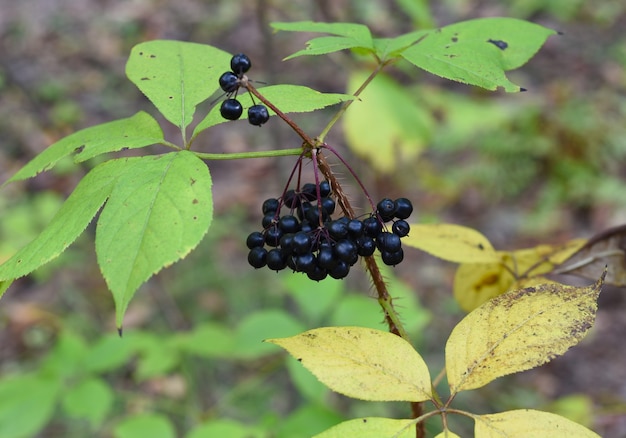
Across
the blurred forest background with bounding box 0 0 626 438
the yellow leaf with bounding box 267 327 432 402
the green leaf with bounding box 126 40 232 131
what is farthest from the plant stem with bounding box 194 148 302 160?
the blurred forest background with bounding box 0 0 626 438

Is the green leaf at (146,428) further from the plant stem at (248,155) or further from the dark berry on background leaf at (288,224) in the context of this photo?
the plant stem at (248,155)

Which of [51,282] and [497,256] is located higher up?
[497,256]

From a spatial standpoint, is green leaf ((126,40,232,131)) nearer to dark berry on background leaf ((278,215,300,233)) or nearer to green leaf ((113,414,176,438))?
dark berry on background leaf ((278,215,300,233))

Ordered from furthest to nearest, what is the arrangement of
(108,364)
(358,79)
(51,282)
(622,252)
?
(51,282) → (358,79) → (108,364) → (622,252)

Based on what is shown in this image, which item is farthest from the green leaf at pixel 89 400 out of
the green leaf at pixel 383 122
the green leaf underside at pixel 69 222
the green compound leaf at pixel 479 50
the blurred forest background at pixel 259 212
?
the green leaf at pixel 383 122

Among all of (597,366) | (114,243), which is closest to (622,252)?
(114,243)

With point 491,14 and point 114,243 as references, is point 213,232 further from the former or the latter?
point 491,14
